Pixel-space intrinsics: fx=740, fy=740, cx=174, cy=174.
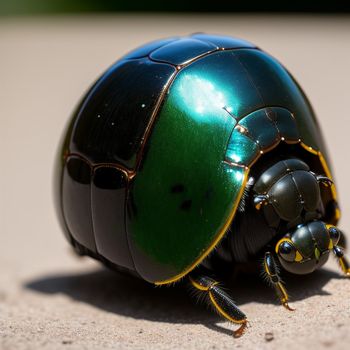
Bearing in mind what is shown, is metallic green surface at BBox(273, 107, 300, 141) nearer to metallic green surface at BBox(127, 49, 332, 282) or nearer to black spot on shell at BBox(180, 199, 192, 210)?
metallic green surface at BBox(127, 49, 332, 282)

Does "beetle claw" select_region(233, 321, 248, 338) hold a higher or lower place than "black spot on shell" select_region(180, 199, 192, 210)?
lower

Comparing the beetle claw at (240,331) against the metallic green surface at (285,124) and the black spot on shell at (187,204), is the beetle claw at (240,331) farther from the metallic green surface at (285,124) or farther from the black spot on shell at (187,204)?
the metallic green surface at (285,124)

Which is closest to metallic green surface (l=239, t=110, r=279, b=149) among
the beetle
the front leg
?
the beetle

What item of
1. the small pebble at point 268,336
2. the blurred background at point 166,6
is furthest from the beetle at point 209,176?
the blurred background at point 166,6

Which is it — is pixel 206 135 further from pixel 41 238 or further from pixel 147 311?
pixel 41 238

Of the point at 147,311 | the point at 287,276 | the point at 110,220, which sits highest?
the point at 110,220

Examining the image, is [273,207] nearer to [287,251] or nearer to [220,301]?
[287,251]

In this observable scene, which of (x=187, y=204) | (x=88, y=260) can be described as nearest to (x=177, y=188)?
(x=187, y=204)

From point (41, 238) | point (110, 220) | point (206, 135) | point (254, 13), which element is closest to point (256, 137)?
point (206, 135)
